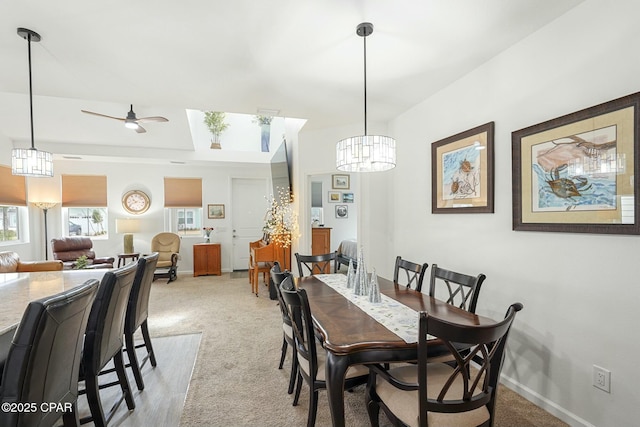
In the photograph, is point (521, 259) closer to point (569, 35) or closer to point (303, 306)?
point (569, 35)

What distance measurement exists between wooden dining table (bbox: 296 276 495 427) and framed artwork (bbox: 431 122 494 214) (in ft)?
3.59

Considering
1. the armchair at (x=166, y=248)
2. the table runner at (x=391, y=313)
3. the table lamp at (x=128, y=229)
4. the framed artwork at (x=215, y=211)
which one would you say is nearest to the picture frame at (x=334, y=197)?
the framed artwork at (x=215, y=211)

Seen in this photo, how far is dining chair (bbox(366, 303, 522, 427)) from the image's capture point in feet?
4.03

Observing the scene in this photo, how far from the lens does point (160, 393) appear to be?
7.72ft

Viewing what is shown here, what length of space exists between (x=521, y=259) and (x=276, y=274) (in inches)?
72.1

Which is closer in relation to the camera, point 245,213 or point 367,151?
point 367,151

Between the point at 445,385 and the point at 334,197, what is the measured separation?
21.4 feet

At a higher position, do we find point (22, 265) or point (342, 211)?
point (342, 211)

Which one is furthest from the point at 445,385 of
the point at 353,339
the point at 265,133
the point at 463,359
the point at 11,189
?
the point at 11,189

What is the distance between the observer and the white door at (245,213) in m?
7.37

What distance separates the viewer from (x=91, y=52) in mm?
2311

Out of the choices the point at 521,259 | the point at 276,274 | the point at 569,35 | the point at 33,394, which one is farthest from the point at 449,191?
the point at 33,394

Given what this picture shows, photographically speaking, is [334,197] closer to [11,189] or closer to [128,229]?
[128,229]

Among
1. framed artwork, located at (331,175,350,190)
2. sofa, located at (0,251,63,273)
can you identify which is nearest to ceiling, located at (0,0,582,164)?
sofa, located at (0,251,63,273)
